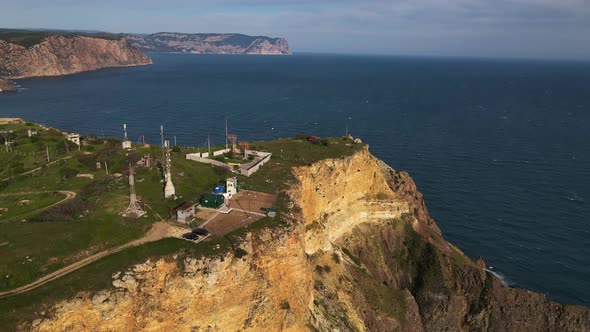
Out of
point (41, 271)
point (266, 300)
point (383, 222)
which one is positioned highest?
point (41, 271)

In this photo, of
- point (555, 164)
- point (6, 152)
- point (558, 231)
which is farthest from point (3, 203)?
point (555, 164)

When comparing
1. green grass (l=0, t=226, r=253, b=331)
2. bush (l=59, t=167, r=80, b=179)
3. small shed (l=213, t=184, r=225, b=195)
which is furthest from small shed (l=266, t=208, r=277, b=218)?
bush (l=59, t=167, r=80, b=179)

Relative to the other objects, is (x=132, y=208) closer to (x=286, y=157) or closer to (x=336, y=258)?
(x=336, y=258)

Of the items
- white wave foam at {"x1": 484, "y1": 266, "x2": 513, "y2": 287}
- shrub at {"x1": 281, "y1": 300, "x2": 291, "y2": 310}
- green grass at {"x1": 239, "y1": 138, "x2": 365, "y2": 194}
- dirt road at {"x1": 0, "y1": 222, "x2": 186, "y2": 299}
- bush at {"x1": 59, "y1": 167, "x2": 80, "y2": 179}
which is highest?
green grass at {"x1": 239, "y1": 138, "x2": 365, "y2": 194}

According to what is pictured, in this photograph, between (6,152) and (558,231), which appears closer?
(6,152)

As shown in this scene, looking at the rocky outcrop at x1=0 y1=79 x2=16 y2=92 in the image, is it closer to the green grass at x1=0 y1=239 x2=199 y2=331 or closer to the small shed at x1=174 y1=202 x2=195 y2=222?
the small shed at x1=174 y1=202 x2=195 y2=222

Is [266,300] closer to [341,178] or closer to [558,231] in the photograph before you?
[341,178]
